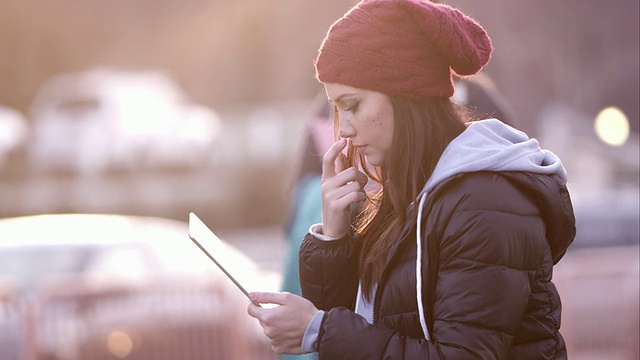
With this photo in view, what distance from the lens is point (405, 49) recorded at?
105 inches

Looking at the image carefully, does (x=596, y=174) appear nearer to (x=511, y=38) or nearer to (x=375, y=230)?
(x=511, y=38)

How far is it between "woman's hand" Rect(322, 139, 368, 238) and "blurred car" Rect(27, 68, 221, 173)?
20.3 m

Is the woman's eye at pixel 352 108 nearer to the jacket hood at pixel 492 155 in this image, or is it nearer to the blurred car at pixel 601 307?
the jacket hood at pixel 492 155

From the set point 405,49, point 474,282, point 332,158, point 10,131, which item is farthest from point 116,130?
point 474,282

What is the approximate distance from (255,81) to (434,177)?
77.7 ft

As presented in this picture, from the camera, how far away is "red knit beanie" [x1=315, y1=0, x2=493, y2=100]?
8.66 feet

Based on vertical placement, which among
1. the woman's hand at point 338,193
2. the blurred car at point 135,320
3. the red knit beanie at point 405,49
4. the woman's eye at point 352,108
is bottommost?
the blurred car at point 135,320

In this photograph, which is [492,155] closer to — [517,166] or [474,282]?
[517,166]

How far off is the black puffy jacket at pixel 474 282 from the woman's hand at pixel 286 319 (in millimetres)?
62

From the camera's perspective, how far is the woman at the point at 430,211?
246 centimetres

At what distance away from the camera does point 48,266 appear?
982 centimetres

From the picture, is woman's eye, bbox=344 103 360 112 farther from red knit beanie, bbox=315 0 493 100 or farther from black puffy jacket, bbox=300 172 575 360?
black puffy jacket, bbox=300 172 575 360

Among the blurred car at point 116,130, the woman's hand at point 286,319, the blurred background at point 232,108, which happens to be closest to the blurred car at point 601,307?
the woman's hand at point 286,319

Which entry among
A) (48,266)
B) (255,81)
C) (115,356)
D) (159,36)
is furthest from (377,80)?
(159,36)
